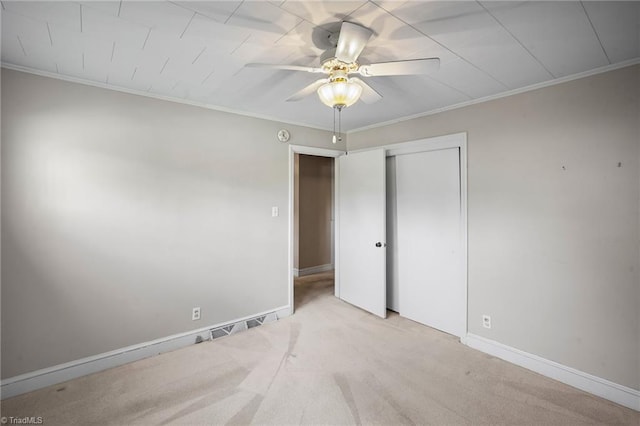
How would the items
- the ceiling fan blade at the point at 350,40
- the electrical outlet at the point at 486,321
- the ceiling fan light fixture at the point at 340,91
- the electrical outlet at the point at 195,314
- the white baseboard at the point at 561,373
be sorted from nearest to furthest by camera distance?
the ceiling fan blade at the point at 350,40 → the ceiling fan light fixture at the point at 340,91 → the white baseboard at the point at 561,373 → the electrical outlet at the point at 486,321 → the electrical outlet at the point at 195,314

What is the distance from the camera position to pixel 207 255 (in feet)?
9.49

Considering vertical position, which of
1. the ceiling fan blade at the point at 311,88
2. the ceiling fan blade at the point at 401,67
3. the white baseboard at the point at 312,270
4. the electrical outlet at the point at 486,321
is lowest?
the white baseboard at the point at 312,270

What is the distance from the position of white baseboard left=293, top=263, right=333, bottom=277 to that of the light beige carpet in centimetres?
245

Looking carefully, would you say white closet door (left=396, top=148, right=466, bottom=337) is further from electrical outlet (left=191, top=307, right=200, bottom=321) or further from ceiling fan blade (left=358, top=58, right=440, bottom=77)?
electrical outlet (left=191, top=307, right=200, bottom=321)

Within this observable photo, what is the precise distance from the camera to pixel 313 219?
5.54 metres

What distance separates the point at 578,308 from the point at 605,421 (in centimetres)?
71

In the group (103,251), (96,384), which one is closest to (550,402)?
(96,384)

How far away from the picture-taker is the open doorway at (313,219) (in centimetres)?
528

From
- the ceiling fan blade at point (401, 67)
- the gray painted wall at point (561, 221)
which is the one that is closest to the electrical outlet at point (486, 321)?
the gray painted wall at point (561, 221)

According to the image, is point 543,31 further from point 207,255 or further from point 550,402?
point 207,255

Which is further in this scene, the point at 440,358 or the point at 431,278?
the point at 431,278

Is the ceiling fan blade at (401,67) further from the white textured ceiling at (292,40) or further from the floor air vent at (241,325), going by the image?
the floor air vent at (241,325)

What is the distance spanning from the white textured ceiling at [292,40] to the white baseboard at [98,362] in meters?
2.21

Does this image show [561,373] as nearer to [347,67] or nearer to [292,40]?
[347,67]
